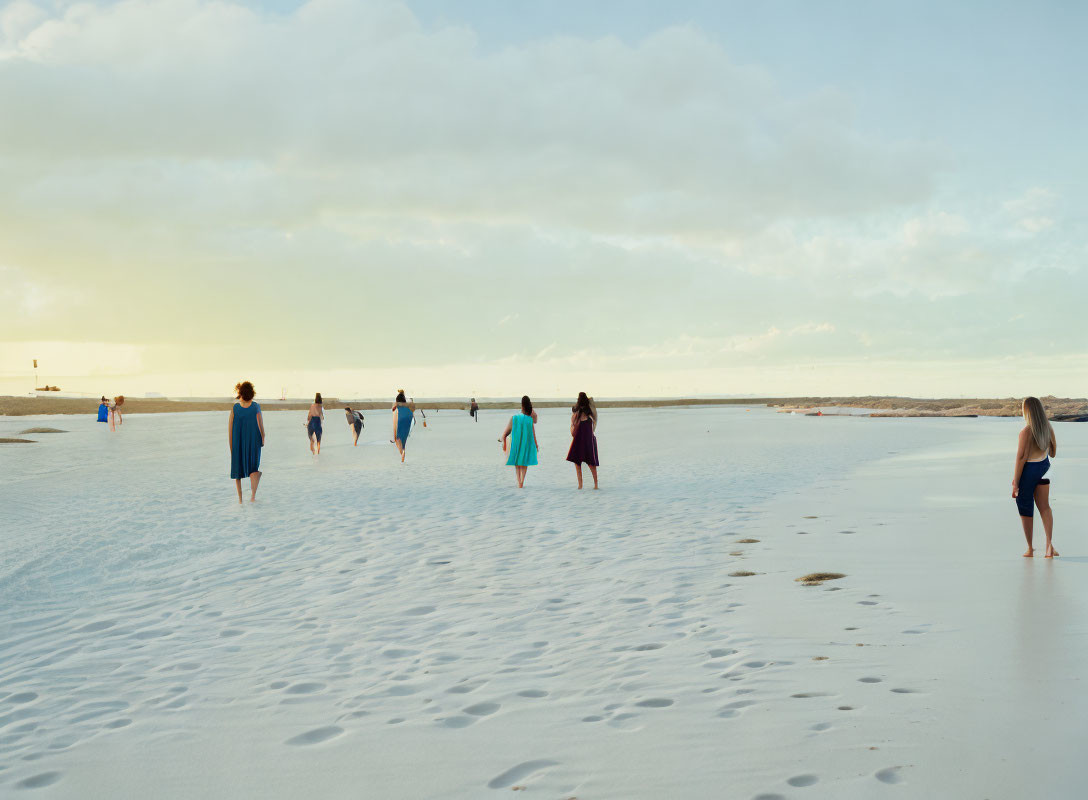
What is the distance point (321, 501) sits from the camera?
15305 millimetres

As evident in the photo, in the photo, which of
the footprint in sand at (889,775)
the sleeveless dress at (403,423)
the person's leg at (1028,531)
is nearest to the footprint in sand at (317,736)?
the footprint in sand at (889,775)

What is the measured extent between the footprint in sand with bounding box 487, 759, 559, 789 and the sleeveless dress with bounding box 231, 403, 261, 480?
1210 centimetres

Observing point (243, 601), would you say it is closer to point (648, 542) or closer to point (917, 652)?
point (648, 542)

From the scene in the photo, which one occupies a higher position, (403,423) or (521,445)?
(403,423)

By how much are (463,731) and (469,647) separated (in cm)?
166

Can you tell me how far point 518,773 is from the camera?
3.92m

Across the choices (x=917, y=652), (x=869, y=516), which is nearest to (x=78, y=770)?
(x=917, y=652)

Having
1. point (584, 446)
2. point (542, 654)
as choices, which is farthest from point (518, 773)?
point (584, 446)

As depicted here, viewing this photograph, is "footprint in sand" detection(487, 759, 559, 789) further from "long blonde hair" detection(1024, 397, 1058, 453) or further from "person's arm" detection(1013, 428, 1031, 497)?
"long blonde hair" detection(1024, 397, 1058, 453)

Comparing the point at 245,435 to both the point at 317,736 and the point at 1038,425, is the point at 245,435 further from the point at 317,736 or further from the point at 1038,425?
the point at 1038,425

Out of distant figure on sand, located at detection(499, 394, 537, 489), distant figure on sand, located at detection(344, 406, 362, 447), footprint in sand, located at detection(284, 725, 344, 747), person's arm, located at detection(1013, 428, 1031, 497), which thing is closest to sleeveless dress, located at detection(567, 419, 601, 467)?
distant figure on sand, located at detection(499, 394, 537, 489)

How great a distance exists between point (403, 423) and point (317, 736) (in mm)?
20617

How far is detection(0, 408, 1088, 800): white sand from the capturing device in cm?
399

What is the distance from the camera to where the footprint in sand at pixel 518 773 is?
151 inches
